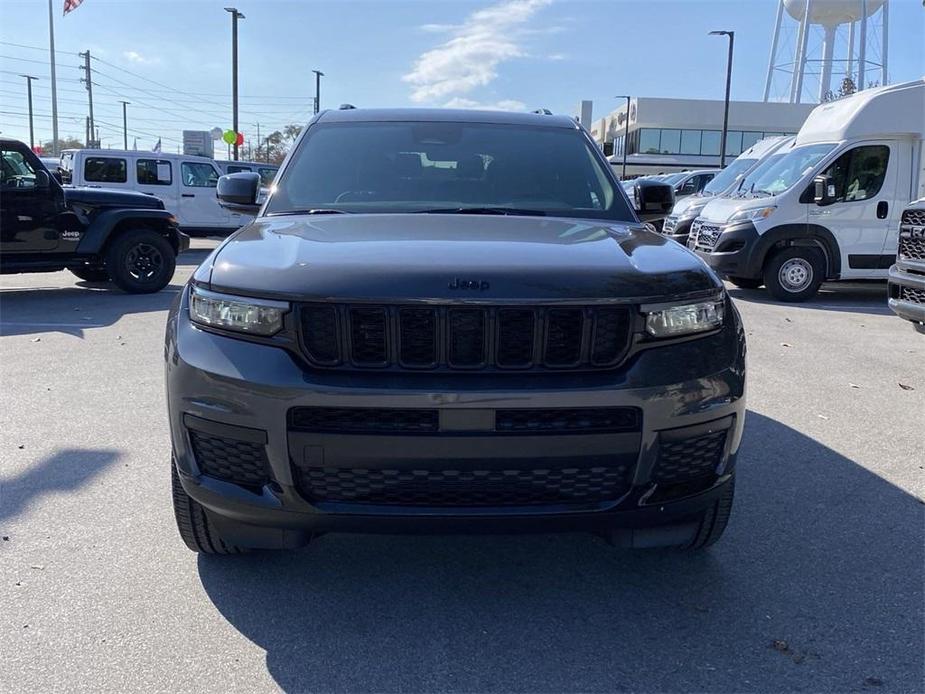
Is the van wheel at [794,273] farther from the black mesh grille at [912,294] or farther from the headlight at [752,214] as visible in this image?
the black mesh grille at [912,294]

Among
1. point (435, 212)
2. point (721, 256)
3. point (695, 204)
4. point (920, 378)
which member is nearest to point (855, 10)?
point (695, 204)

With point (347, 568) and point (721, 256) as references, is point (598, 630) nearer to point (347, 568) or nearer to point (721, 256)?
point (347, 568)

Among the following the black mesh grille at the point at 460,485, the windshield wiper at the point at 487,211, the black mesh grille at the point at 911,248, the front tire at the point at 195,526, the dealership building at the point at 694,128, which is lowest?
the front tire at the point at 195,526

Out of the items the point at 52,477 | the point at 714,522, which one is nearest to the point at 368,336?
the point at 714,522

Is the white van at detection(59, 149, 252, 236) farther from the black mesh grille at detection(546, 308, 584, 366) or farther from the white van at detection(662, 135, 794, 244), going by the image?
the black mesh grille at detection(546, 308, 584, 366)

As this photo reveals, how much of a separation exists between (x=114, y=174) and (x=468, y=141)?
1456 centimetres

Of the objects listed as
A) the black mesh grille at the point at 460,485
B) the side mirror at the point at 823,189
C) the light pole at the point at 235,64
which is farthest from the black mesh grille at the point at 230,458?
the light pole at the point at 235,64

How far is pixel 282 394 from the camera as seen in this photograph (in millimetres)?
2270

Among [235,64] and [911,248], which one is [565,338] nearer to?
[911,248]

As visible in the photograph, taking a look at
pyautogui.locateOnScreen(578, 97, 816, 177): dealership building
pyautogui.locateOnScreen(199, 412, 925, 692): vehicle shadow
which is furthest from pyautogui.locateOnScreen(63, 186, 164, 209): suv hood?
pyautogui.locateOnScreen(578, 97, 816, 177): dealership building

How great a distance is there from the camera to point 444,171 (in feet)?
12.2

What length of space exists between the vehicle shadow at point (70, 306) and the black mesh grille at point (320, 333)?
6280 millimetres

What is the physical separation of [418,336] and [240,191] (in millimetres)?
2206

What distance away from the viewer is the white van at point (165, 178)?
635 inches
